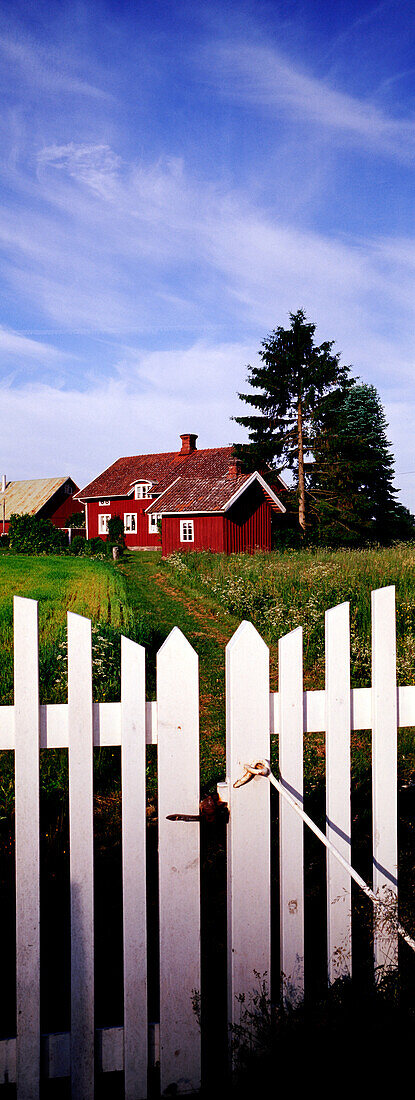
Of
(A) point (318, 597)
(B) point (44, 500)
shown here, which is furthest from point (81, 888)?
(B) point (44, 500)

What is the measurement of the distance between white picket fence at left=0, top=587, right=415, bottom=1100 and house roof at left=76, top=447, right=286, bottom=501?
29.8 m

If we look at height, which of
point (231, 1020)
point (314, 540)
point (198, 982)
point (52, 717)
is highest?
point (314, 540)

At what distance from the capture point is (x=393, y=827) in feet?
6.61

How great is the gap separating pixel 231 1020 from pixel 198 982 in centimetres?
16

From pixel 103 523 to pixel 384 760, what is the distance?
41760 millimetres

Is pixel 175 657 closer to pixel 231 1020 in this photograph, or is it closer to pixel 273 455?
pixel 231 1020

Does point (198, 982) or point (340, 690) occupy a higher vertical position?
point (340, 690)

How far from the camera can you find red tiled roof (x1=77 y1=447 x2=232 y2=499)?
33.2m

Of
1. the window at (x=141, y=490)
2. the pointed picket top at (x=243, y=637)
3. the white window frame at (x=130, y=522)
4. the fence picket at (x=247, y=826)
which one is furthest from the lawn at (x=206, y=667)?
the white window frame at (x=130, y=522)

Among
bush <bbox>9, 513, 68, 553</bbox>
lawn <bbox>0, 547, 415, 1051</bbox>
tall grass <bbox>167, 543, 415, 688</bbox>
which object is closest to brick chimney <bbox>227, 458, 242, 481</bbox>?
bush <bbox>9, 513, 68, 553</bbox>

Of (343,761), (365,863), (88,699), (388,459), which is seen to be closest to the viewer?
(88,699)

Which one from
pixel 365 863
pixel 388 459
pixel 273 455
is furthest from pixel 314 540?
pixel 365 863

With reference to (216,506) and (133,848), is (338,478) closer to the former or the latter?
(216,506)

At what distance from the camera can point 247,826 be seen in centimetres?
188
